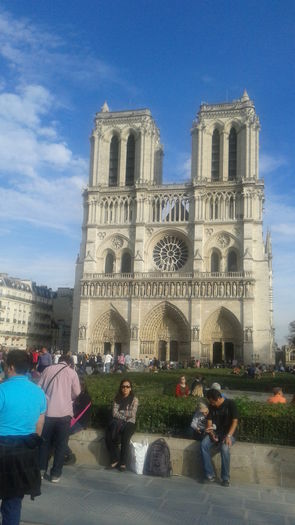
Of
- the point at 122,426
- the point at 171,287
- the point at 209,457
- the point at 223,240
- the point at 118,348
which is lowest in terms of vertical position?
the point at 209,457

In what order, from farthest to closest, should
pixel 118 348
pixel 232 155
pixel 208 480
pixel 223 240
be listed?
pixel 232 155
pixel 118 348
pixel 223 240
pixel 208 480

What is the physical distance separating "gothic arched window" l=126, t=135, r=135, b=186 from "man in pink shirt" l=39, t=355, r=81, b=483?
42.7 m

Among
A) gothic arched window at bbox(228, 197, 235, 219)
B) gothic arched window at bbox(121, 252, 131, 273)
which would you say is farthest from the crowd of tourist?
gothic arched window at bbox(121, 252, 131, 273)

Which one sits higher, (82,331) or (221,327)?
(221,327)

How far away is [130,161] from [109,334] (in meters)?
17.4

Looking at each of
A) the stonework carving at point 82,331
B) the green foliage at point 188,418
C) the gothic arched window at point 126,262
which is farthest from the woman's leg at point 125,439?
the gothic arched window at point 126,262

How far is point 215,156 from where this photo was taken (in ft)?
158

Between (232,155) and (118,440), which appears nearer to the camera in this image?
(118,440)

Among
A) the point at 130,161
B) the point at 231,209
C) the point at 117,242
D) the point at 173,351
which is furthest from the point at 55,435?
the point at 130,161

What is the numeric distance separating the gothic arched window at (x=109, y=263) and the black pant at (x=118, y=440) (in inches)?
1574

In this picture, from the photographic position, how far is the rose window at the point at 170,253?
154 feet

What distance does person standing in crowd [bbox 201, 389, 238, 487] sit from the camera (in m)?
7.50

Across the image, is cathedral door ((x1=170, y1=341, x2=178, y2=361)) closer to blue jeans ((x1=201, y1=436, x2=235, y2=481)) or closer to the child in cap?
the child in cap

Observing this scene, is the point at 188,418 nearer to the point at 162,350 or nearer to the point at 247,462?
the point at 247,462
